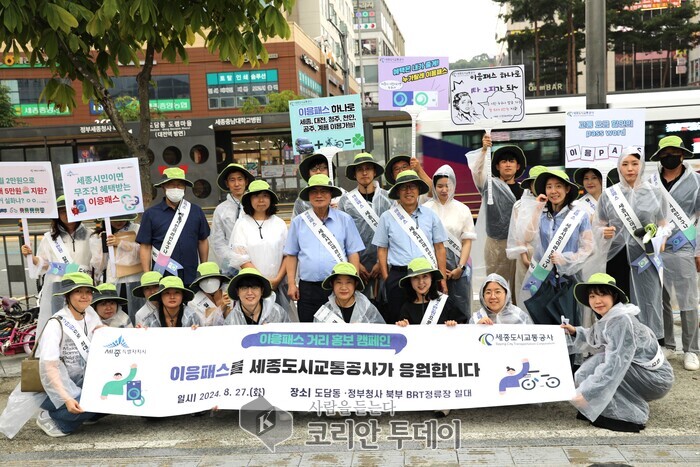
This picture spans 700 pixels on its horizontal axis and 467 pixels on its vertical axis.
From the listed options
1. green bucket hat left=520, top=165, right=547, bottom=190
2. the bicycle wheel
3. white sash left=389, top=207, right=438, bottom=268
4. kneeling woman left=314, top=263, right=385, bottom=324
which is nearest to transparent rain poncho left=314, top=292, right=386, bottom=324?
kneeling woman left=314, top=263, right=385, bottom=324

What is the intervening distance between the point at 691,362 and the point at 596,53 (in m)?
3.56

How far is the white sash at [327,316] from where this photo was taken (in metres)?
5.14

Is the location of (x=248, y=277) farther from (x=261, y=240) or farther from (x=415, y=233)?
(x=415, y=233)

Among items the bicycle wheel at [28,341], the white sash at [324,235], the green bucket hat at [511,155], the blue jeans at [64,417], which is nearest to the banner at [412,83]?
the green bucket hat at [511,155]

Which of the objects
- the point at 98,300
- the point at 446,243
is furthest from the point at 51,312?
the point at 446,243

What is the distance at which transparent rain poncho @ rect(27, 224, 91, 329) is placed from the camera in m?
6.27

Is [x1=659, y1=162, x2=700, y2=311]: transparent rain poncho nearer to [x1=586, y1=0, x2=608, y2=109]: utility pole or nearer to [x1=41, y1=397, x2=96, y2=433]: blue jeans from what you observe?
[x1=586, y1=0, x2=608, y2=109]: utility pole

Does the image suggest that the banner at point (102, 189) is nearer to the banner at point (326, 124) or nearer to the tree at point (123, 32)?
the tree at point (123, 32)

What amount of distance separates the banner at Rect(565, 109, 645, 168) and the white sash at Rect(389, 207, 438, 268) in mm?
2022

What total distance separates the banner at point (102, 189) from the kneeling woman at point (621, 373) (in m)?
3.82

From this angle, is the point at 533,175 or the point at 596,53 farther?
the point at 596,53

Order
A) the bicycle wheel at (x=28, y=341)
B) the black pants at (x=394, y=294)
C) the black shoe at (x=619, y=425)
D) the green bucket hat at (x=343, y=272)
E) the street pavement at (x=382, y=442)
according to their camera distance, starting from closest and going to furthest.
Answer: the street pavement at (x=382, y=442) → the black shoe at (x=619, y=425) → the green bucket hat at (x=343, y=272) → the black pants at (x=394, y=294) → the bicycle wheel at (x=28, y=341)

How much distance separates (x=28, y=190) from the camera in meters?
6.24

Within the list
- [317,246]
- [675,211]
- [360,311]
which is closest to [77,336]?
[317,246]
